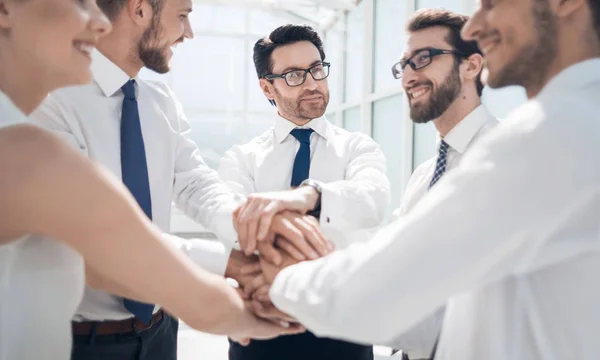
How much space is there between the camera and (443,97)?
8.05ft

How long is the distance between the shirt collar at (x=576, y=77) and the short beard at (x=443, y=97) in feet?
4.90

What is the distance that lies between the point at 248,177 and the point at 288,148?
0.80 ft

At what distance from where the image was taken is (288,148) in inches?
94.4

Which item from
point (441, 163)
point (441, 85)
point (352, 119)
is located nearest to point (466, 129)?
point (441, 163)

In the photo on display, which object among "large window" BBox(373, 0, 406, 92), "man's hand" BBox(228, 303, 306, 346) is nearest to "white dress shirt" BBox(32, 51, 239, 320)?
"man's hand" BBox(228, 303, 306, 346)

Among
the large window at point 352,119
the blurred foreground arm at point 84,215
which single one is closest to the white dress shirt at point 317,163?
the blurred foreground arm at point 84,215

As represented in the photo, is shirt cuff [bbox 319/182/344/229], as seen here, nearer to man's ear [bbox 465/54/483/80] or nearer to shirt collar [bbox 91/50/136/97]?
shirt collar [bbox 91/50/136/97]

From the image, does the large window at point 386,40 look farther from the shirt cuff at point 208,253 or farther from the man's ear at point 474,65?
the shirt cuff at point 208,253

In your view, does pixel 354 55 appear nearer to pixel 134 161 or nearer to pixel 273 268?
pixel 134 161

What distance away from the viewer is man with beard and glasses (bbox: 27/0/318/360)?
1607 millimetres

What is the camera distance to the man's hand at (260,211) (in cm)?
160

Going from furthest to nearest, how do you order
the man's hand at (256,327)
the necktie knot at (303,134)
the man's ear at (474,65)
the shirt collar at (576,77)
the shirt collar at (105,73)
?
the man's ear at (474,65) → the necktie knot at (303,134) → the shirt collar at (105,73) → the man's hand at (256,327) → the shirt collar at (576,77)

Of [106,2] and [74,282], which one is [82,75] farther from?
[106,2]

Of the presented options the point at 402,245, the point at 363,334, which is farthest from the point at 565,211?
the point at 363,334
